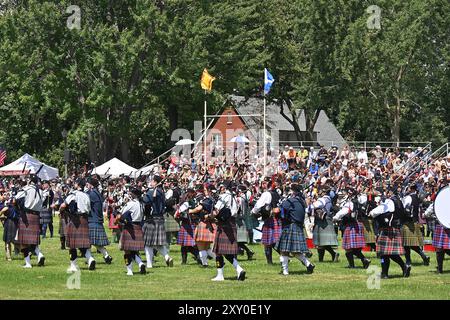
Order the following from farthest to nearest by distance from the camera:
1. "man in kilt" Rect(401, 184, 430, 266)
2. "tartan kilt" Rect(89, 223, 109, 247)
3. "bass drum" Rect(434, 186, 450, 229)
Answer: "tartan kilt" Rect(89, 223, 109, 247) → "man in kilt" Rect(401, 184, 430, 266) → "bass drum" Rect(434, 186, 450, 229)

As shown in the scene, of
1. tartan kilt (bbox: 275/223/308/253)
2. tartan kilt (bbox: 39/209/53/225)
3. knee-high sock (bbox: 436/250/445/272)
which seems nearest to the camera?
tartan kilt (bbox: 275/223/308/253)

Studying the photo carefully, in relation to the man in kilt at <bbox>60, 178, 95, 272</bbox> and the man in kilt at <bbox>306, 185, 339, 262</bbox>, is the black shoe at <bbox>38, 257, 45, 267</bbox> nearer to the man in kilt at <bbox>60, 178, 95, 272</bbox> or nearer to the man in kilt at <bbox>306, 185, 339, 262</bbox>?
the man in kilt at <bbox>60, 178, 95, 272</bbox>

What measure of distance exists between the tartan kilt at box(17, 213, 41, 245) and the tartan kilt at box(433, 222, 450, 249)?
7769mm

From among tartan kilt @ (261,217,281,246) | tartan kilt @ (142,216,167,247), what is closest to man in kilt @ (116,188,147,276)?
tartan kilt @ (142,216,167,247)

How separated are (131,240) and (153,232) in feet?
5.47

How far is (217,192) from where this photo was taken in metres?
19.9

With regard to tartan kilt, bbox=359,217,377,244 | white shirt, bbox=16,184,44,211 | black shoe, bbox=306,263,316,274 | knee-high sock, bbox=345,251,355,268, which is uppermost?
white shirt, bbox=16,184,44,211

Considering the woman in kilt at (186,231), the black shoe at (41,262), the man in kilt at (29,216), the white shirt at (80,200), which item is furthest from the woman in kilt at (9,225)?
the woman in kilt at (186,231)

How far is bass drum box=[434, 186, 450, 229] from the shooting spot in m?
17.5

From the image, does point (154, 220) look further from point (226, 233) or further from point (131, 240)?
point (226, 233)

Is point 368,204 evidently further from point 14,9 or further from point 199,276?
point 14,9

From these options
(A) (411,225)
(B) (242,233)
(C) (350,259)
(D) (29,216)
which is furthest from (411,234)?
(D) (29,216)

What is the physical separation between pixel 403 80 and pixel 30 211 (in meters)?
38.3

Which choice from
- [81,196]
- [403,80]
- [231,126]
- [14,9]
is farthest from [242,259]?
[231,126]
